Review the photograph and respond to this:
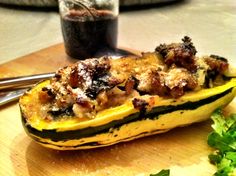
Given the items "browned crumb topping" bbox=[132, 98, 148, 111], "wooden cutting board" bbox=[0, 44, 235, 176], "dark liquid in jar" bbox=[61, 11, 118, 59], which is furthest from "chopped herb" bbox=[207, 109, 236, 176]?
"dark liquid in jar" bbox=[61, 11, 118, 59]

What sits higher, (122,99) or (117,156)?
(122,99)

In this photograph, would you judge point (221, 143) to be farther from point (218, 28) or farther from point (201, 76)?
point (218, 28)

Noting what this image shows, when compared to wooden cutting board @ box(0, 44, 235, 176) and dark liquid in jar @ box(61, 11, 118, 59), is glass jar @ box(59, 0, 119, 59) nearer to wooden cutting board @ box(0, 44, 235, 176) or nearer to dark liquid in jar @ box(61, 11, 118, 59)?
dark liquid in jar @ box(61, 11, 118, 59)

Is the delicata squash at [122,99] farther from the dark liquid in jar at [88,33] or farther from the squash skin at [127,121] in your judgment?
the dark liquid in jar at [88,33]

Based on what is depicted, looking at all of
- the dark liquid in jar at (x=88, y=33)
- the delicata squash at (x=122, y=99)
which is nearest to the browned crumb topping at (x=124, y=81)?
Answer: the delicata squash at (x=122, y=99)

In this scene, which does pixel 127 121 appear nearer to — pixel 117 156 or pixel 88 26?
pixel 117 156

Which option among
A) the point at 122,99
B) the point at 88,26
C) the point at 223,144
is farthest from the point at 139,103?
the point at 88,26

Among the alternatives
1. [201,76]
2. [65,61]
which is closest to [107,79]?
[201,76]
